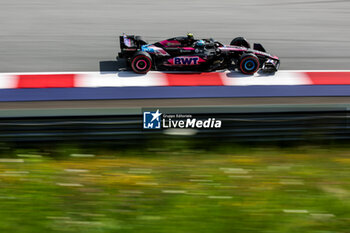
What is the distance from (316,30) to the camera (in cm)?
1094

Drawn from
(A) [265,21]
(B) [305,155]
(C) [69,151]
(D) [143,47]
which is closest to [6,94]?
(C) [69,151]

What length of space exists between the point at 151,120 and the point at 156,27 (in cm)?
497

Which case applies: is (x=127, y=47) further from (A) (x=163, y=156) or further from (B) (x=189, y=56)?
(A) (x=163, y=156)

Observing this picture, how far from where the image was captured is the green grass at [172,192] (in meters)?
4.24

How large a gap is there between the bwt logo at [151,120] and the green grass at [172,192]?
352 mm

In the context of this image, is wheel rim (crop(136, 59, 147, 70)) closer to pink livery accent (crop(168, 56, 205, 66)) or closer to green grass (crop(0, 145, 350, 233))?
pink livery accent (crop(168, 56, 205, 66))

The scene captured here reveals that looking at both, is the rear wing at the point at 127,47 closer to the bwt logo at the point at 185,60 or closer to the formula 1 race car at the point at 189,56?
the formula 1 race car at the point at 189,56

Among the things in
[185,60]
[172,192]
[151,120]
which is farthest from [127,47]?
[172,192]

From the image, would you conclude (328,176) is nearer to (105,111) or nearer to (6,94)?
(105,111)

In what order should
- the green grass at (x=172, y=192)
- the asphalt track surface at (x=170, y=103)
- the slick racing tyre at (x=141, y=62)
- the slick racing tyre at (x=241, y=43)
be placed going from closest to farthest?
the green grass at (x=172, y=192), the asphalt track surface at (x=170, y=103), the slick racing tyre at (x=141, y=62), the slick racing tyre at (x=241, y=43)

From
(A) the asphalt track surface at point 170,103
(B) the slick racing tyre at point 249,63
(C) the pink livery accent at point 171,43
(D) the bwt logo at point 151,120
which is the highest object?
(C) the pink livery accent at point 171,43

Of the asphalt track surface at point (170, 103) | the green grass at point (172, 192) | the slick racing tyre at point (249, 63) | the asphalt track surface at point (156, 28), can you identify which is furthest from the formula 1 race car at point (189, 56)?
the green grass at point (172, 192)

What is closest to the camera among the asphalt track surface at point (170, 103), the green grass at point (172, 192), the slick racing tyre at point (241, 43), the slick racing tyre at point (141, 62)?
the green grass at point (172, 192)

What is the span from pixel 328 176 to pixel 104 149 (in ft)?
9.51
